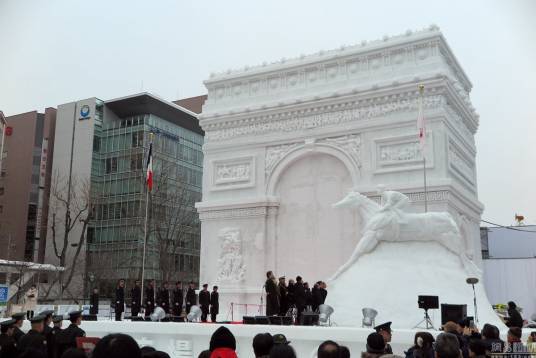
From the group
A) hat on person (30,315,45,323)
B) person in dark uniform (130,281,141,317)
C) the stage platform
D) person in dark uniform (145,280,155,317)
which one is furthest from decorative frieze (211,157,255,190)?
hat on person (30,315,45,323)

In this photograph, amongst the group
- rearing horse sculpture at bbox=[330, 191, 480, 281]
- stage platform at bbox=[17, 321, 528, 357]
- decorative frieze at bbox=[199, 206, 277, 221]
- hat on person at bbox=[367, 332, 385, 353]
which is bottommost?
stage platform at bbox=[17, 321, 528, 357]

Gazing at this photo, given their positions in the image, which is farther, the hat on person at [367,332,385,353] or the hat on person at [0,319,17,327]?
the hat on person at [0,319,17,327]

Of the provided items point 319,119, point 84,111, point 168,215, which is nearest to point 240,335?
point 319,119

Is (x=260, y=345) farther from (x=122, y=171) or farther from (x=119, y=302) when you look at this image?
(x=122, y=171)

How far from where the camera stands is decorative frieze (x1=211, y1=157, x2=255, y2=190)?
2493 cm

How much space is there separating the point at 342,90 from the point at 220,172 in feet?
21.6

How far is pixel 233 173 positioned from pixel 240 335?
14988 millimetres

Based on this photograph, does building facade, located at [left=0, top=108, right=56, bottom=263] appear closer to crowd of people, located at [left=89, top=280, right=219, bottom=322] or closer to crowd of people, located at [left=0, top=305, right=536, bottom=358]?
crowd of people, located at [left=89, top=280, right=219, bottom=322]

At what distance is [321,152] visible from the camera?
2347cm

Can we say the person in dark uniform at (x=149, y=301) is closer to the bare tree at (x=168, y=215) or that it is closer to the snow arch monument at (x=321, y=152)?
the snow arch monument at (x=321, y=152)

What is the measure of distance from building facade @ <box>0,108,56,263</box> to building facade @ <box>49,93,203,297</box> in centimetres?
186

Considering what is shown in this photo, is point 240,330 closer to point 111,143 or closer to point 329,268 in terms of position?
point 329,268

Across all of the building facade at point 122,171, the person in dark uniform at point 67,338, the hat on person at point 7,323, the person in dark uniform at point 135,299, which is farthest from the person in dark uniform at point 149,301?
the building facade at point 122,171

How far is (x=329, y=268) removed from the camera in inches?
889
